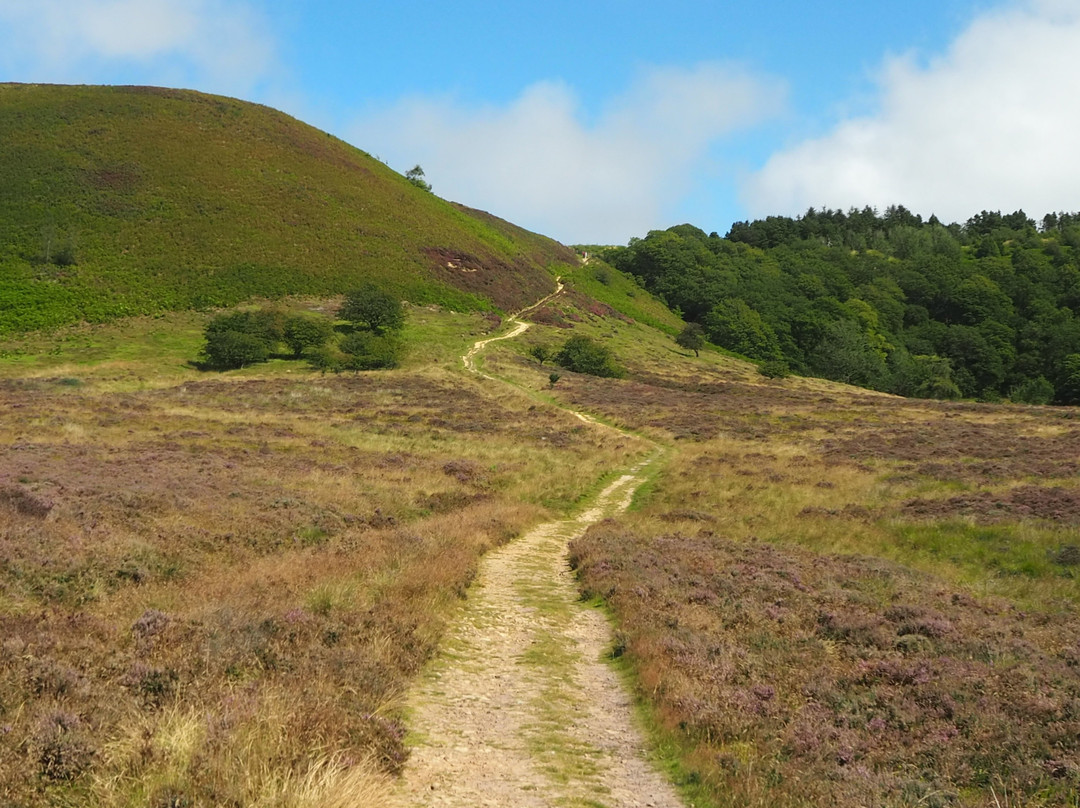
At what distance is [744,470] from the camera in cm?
3019

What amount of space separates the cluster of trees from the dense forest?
58759 millimetres

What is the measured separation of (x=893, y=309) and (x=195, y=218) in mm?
128070

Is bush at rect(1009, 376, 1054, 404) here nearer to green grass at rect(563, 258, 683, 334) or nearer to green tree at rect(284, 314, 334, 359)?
green grass at rect(563, 258, 683, 334)

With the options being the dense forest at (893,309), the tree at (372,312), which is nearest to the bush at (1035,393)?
the dense forest at (893,309)

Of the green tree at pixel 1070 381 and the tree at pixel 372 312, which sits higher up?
the green tree at pixel 1070 381

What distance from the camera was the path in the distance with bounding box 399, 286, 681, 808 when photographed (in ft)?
21.2

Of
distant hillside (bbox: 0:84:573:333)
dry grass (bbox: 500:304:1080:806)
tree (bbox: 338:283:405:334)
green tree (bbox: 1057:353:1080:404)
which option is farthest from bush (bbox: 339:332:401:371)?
green tree (bbox: 1057:353:1080:404)

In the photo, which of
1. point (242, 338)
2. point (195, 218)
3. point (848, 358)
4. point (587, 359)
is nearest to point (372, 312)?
point (242, 338)

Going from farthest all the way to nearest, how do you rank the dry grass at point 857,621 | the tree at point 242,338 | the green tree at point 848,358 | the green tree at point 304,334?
the green tree at point 848,358 < the green tree at point 304,334 < the tree at point 242,338 < the dry grass at point 857,621

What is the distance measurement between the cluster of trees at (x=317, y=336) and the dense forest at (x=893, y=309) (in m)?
58.8

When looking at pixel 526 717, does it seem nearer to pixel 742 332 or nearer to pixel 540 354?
pixel 540 354

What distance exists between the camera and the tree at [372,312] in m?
70.3

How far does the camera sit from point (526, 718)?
817 centimetres

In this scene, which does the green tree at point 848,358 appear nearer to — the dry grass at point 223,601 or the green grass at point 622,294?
the green grass at point 622,294
